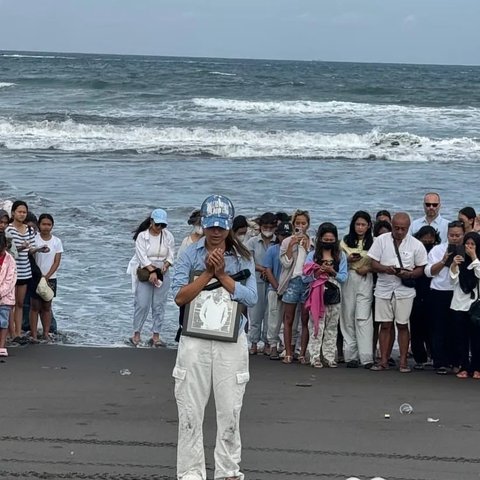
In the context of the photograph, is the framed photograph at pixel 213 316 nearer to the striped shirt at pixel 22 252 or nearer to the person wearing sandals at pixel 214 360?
the person wearing sandals at pixel 214 360

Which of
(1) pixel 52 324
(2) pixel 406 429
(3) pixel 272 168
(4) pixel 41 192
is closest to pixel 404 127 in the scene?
(3) pixel 272 168

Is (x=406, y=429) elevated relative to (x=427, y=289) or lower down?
lower down

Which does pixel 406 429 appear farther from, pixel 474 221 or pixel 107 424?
pixel 474 221

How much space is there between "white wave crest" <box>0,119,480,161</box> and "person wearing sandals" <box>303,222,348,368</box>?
68.9ft

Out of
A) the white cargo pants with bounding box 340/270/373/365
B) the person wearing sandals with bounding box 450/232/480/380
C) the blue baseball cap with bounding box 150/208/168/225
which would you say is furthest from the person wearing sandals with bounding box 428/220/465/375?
the blue baseball cap with bounding box 150/208/168/225

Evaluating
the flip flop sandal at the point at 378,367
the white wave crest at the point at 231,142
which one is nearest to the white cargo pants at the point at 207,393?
the flip flop sandal at the point at 378,367

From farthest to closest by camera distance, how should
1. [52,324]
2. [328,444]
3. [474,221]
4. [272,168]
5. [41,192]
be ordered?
[272,168], [41,192], [52,324], [474,221], [328,444]

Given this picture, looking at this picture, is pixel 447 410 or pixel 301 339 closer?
pixel 447 410

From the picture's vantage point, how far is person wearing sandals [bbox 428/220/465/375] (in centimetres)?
931

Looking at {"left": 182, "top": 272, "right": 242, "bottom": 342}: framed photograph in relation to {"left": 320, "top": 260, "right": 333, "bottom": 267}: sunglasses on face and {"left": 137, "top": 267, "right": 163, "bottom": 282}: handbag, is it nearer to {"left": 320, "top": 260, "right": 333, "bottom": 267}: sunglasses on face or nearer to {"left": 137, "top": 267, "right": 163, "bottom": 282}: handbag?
{"left": 320, "top": 260, "right": 333, "bottom": 267}: sunglasses on face

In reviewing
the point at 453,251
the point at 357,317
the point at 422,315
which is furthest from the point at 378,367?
the point at 453,251

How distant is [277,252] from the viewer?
9.94 metres

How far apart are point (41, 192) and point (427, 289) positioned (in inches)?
507

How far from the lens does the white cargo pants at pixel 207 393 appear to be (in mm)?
5844
